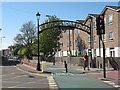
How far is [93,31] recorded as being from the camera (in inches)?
1399

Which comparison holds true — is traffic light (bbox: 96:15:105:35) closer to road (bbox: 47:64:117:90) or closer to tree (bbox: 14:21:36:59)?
road (bbox: 47:64:117:90)

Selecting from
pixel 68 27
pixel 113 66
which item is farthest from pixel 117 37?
pixel 68 27

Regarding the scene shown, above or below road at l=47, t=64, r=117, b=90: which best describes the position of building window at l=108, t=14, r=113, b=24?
above

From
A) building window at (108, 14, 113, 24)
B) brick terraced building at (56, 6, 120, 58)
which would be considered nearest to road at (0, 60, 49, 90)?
brick terraced building at (56, 6, 120, 58)

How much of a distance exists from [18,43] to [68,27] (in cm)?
4648

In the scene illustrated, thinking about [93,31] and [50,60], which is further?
[50,60]

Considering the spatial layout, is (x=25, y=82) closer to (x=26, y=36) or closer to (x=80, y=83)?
(x=80, y=83)

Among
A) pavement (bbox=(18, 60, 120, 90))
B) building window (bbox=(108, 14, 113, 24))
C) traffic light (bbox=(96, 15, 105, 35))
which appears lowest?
pavement (bbox=(18, 60, 120, 90))

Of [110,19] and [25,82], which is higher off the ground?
[110,19]

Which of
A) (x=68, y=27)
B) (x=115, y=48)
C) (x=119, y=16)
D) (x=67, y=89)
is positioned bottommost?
(x=67, y=89)

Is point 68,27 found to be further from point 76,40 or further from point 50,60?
point 50,60

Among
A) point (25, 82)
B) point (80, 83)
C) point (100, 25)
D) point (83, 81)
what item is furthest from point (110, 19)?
point (25, 82)

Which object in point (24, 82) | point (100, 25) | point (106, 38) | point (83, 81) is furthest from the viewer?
point (106, 38)

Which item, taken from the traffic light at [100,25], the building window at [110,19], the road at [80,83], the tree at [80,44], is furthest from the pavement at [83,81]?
the tree at [80,44]
